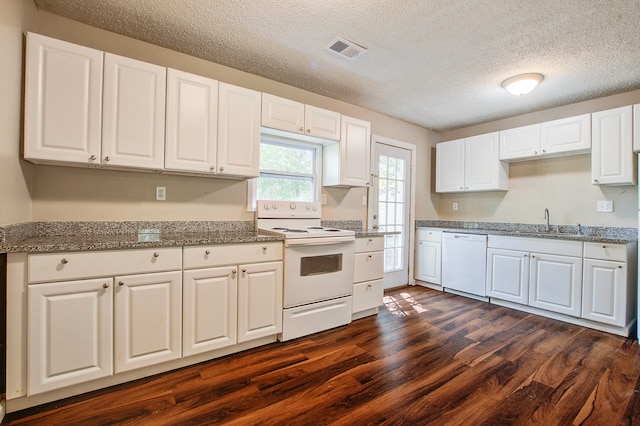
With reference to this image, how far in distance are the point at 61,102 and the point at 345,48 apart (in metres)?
1.98

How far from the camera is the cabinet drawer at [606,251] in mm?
2699

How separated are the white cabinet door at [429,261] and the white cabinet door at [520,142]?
4.61 feet

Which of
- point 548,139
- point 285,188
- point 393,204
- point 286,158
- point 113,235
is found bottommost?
point 113,235

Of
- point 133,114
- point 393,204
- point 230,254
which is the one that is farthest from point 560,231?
point 133,114

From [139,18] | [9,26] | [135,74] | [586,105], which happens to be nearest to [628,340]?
[586,105]

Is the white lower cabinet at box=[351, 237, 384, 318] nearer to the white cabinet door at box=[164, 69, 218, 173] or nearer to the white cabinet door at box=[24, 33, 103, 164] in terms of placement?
the white cabinet door at box=[164, 69, 218, 173]

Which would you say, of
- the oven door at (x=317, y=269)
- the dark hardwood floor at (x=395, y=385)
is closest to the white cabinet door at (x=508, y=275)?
the dark hardwood floor at (x=395, y=385)

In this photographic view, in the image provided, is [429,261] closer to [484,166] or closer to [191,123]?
[484,166]

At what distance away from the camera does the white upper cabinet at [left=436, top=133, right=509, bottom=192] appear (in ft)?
12.6

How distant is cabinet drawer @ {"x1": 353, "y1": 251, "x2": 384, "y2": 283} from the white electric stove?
0.44 feet

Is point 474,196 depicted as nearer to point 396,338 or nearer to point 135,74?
point 396,338

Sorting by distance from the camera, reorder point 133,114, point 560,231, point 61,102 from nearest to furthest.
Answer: point 61,102 < point 133,114 < point 560,231

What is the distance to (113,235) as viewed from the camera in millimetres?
2162

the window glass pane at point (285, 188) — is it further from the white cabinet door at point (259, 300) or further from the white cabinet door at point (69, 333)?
the white cabinet door at point (69, 333)
